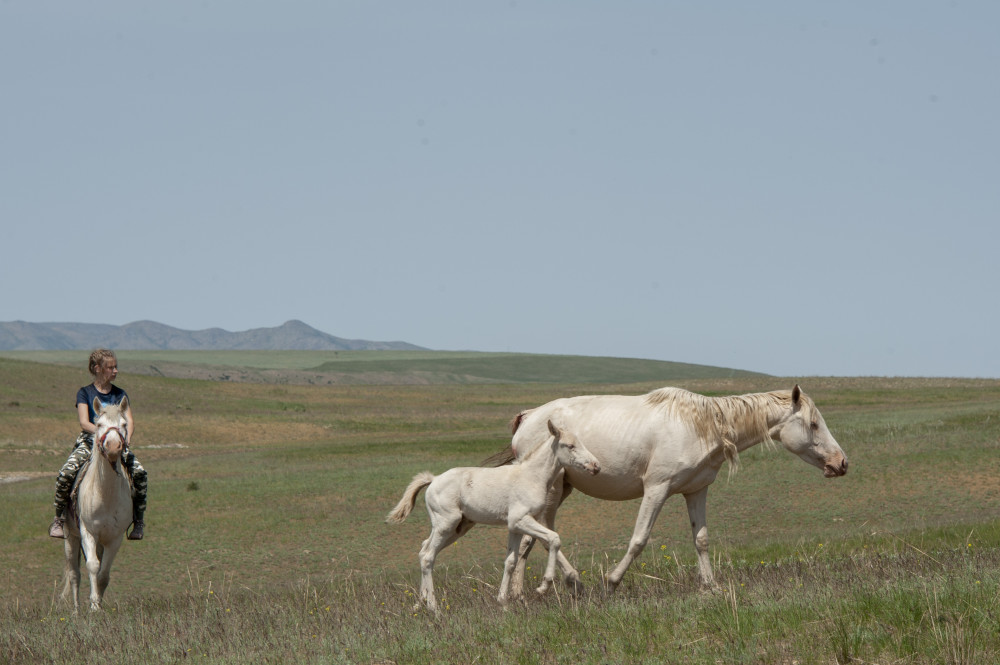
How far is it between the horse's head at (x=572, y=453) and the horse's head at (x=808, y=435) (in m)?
2.43

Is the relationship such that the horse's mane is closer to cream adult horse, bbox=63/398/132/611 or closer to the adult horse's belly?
the adult horse's belly

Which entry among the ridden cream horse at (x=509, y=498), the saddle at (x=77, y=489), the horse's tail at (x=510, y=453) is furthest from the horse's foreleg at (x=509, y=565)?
the saddle at (x=77, y=489)

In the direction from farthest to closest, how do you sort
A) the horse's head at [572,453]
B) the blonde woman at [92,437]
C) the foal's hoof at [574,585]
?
the blonde woman at [92,437] → the horse's head at [572,453] → the foal's hoof at [574,585]

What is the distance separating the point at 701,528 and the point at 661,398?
4.96 feet

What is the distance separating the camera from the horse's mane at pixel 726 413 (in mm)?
11242

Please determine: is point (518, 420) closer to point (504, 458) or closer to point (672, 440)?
point (504, 458)

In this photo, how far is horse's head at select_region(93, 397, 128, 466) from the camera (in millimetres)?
10680

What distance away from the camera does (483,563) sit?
1716 cm

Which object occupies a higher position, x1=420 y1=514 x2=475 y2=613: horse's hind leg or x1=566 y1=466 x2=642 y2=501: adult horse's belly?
x1=566 y1=466 x2=642 y2=501: adult horse's belly

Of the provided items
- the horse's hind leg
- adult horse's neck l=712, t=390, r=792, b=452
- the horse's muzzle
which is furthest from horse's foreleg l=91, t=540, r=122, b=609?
the horse's muzzle

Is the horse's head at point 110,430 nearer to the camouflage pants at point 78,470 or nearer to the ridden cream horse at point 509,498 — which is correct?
the camouflage pants at point 78,470

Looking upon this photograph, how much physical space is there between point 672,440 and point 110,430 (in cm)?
604

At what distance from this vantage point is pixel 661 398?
11570 millimetres

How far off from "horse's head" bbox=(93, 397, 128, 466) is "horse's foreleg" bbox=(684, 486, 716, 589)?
20.2 ft
